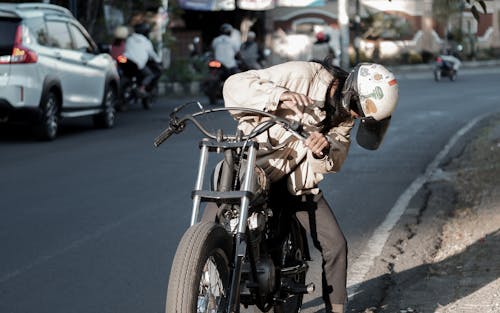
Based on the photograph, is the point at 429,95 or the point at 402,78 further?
the point at 402,78

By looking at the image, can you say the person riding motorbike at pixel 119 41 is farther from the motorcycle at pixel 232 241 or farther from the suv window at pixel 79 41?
the motorcycle at pixel 232 241

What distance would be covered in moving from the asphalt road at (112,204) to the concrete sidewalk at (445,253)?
35cm

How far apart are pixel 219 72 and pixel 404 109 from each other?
423cm

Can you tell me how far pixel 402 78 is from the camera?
3816 cm

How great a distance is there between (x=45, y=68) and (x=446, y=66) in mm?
21783

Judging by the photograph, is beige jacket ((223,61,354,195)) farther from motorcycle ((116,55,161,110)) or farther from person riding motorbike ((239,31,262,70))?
person riding motorbike ((239,31,262,70))

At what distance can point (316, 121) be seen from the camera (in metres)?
5.14

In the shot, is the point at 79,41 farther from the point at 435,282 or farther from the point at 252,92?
the point at 252,92

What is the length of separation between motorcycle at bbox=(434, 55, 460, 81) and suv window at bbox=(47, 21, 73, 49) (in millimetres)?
20421

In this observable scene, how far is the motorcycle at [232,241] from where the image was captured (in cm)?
420

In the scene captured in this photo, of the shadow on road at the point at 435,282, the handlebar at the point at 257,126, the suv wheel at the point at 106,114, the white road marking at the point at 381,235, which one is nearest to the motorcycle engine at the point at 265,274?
the handlebar at the point at 257,126

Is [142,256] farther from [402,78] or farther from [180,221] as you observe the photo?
[402,78]

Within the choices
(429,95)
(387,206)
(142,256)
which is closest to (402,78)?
(429,95)

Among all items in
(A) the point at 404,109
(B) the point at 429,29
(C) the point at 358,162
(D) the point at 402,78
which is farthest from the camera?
(B) the point at 429,29
